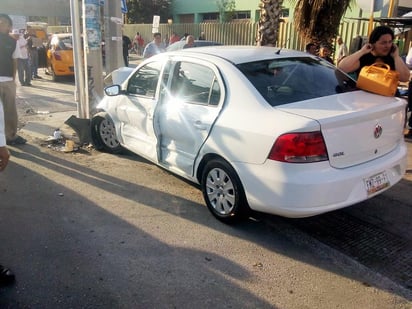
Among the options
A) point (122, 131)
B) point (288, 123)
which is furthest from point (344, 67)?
point (122, 131)

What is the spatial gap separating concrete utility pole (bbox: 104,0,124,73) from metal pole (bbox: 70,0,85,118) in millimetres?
2293

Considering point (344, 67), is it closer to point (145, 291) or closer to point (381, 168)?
point (381, 168)

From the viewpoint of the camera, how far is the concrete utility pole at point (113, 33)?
9.66m

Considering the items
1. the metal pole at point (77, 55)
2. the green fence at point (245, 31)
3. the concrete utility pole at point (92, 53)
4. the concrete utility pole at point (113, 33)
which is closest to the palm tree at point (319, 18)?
the green fence at point (245, 31)

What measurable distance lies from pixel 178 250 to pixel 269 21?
5832 millimetres

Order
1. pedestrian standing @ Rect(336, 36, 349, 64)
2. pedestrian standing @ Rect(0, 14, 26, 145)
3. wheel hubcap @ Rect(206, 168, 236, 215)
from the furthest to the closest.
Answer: pedestrian standing @ Rect(336, 36, 349, 64) → pedestrian standing @ Rect(0, 14, 26, 145) → wheel hubcap @ Rect(206, 168, 236, 215)

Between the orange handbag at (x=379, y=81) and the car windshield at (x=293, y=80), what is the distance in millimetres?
123

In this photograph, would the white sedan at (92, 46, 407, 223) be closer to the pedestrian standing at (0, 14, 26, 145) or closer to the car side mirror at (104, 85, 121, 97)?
the car side mirror at (104, 85, 121, 97)

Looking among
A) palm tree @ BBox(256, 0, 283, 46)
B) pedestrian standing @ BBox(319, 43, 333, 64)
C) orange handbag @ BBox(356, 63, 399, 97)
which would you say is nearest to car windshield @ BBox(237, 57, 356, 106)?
orange handbag @ BBox(356, 63, 399, 97)

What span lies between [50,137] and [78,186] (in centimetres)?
263

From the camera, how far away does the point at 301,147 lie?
3.41 metres

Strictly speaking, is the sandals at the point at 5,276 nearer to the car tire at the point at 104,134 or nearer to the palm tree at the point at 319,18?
the car tire at the point at 104,134

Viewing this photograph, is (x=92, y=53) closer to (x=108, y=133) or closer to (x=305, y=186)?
(x=108, y=133)

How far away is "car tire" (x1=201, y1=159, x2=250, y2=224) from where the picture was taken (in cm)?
395
